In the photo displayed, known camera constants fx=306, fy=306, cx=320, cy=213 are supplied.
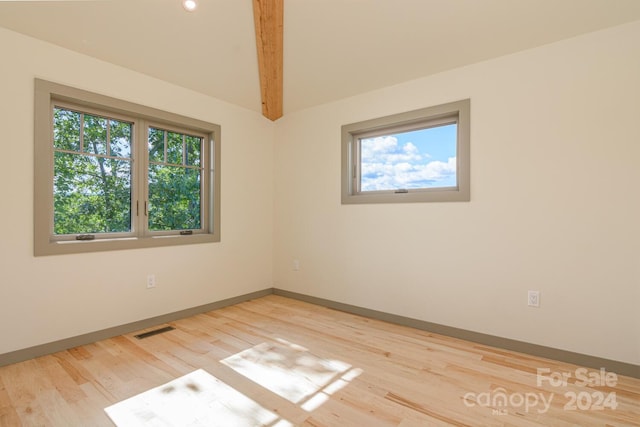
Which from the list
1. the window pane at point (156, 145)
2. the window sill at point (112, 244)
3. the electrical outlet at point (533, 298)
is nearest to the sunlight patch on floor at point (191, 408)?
the window sill at point (112, 244)

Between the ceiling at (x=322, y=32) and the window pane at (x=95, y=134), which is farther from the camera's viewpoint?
the window pane at (x=95, y=134)

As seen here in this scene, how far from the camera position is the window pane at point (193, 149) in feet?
11.3

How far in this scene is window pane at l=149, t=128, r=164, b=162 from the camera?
3111mm

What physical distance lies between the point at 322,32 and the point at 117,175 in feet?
7.46

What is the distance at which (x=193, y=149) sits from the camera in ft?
11.5

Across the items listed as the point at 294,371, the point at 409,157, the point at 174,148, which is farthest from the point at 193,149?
the point at 294,371

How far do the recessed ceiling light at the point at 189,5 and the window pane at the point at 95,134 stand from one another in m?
1.27

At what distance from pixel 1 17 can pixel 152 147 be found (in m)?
1.32

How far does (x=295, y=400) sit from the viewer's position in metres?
1.79

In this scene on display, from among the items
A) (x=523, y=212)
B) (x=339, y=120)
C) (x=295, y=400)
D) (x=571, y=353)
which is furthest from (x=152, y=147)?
(x=571, y=353)

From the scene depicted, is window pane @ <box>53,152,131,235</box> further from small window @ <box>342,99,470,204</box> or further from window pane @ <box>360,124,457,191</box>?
window pane @ <box>360,124,457,191</box>

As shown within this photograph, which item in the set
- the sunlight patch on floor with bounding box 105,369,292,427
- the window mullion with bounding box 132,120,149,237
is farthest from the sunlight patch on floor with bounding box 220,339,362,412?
the window mullion with bounding box 132,120,149,237

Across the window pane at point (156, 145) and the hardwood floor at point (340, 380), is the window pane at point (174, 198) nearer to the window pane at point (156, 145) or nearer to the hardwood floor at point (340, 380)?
the window pane at point (156, 145)

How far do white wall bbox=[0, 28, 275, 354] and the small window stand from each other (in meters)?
1.34
